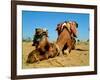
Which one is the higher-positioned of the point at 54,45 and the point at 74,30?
the point at 74,30

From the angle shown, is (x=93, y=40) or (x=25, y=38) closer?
(x=25, y=38)

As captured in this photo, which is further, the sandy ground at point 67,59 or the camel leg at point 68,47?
the camel leg at point 68,47

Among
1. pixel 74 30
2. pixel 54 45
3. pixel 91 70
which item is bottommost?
pixel 91 70

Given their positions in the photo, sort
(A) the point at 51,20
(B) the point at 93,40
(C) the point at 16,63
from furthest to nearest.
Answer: (B) the point at 93,40
(A) the point at 51,20
(C) the point at 16,63

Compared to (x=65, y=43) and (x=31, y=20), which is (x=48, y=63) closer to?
(x=65, y=43)

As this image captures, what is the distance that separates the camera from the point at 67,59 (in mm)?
2113

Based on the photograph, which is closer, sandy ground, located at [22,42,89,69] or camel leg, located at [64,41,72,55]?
sandy ground, located at [22,42,89,69]

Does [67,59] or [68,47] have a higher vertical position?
[68,47]

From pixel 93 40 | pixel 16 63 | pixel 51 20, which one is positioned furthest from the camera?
pixel 93 40

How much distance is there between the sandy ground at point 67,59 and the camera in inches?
78.2

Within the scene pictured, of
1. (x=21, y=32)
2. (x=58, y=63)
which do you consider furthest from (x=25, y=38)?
(x=58, y=63)

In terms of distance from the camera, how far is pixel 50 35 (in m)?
2.06

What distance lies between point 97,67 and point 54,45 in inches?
20.9

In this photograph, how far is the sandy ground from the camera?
1.99 metres
